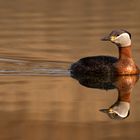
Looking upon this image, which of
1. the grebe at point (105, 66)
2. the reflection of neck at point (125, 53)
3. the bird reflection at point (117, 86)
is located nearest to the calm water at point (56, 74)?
the bird reflection at point (117, 86)

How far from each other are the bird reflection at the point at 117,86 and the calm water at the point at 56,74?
0.12 meters

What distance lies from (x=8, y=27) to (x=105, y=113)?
34.8 feet

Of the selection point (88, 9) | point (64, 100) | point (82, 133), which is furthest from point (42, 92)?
point (88, 9)

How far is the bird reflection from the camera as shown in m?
14.0

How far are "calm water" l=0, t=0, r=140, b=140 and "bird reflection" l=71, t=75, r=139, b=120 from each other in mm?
124

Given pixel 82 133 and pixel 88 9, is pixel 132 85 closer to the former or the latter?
pixel 82 133

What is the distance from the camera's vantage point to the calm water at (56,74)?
12969 mm

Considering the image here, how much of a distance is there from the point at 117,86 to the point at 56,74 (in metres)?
1.54

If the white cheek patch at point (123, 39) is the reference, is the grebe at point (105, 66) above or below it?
below

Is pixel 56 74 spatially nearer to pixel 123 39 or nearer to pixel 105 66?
pixel 105 66

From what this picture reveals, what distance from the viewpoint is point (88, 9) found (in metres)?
28.4

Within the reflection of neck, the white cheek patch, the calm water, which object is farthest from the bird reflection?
the white cheek patch

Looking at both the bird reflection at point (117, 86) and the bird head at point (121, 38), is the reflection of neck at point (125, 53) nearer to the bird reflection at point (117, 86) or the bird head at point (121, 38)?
the bird head at point (121, 38)

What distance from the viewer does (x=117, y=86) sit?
16.0 meters
